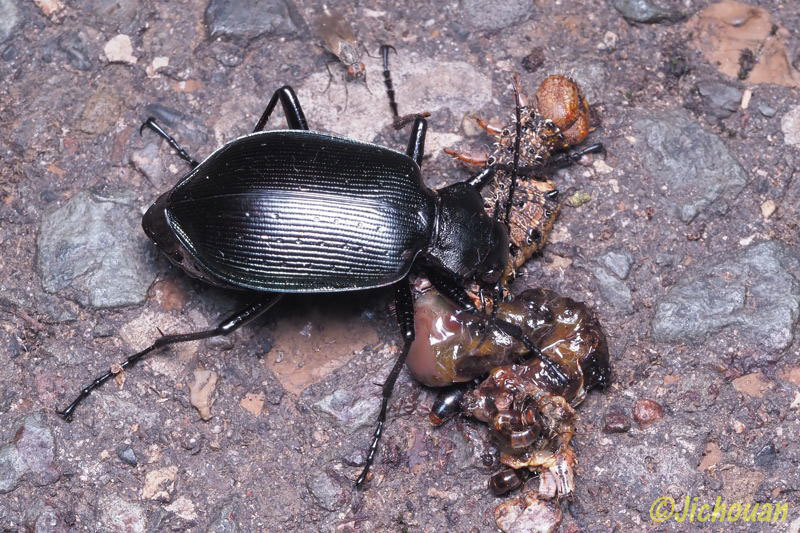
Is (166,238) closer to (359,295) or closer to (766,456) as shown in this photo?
(359,295)

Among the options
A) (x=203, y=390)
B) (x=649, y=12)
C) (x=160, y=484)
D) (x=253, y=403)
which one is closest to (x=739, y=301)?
(x=649, y=12)

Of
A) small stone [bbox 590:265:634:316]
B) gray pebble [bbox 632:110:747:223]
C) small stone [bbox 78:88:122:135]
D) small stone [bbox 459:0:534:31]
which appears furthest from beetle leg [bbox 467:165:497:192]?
small stone [bbox 78:88:122:135]

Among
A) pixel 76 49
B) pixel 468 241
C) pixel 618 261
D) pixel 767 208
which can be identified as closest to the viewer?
pixel 468 241

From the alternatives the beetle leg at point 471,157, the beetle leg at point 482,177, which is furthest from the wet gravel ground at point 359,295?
the beetle leg at point 482,177

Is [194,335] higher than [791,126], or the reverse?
[791,126]

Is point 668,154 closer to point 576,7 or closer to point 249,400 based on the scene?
point 576,7

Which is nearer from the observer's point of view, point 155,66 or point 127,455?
point 127,455

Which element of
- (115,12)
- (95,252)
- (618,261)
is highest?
(115,12)
